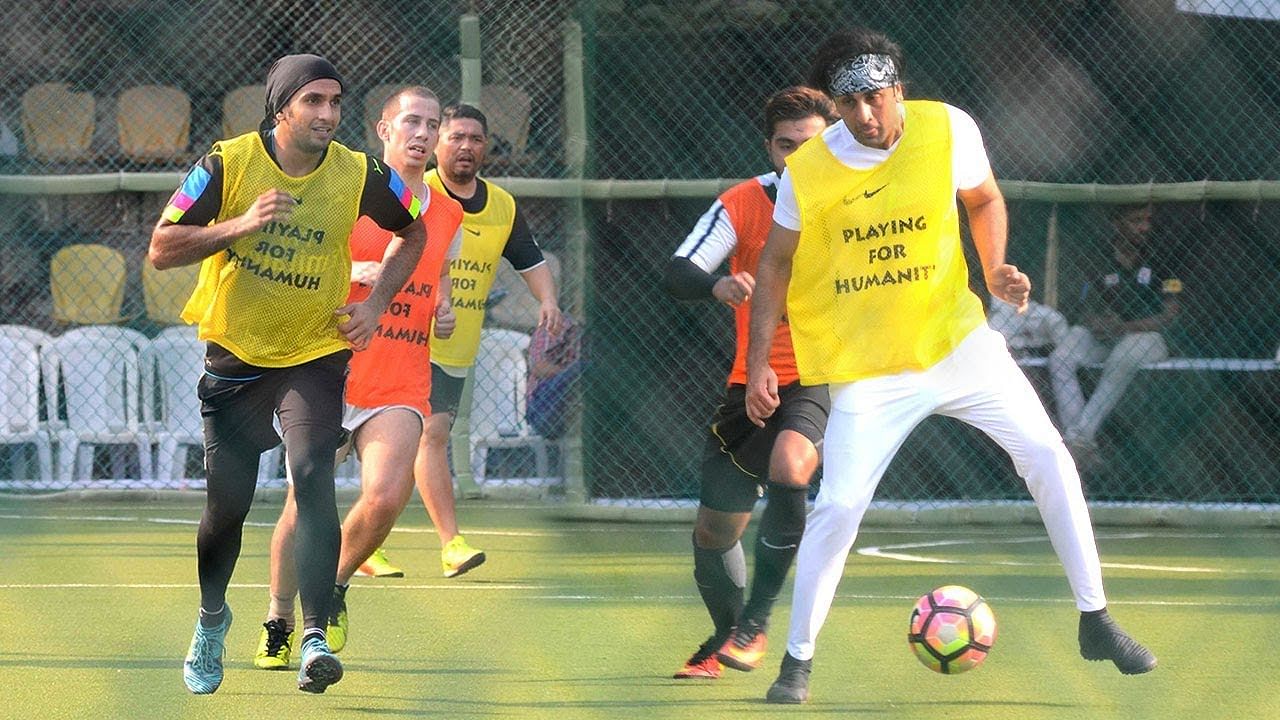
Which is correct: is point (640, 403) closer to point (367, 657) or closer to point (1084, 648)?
point (367, 657)

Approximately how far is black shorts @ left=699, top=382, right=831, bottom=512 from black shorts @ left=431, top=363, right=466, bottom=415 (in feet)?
7.25

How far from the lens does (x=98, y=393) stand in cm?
973

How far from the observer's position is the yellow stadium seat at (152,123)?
23.2 ft

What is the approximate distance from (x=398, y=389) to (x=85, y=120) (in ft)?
6.08

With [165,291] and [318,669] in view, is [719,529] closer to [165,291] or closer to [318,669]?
[318,669]

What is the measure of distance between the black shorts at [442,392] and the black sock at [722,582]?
7.25 ft

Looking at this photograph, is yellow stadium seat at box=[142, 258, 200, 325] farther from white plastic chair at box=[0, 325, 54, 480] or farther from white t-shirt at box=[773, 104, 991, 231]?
white t-shirt at box=[773, 104, 991, 231]

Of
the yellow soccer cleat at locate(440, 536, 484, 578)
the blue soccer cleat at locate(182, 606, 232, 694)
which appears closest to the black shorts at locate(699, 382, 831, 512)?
the blue soccer cleat at locate(182, 606, 232, 694)

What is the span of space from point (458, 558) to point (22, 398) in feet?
10.0

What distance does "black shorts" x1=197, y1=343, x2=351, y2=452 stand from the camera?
470 centimetres

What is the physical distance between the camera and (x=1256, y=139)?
28.8 feet

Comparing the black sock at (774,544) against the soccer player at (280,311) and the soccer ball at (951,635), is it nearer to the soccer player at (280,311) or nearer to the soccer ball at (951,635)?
the soccer ball at (951,635)

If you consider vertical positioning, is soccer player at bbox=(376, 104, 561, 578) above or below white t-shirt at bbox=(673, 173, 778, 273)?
below

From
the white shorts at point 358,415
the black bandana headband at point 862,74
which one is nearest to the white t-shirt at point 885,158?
the black bandana headband at point 862,74
